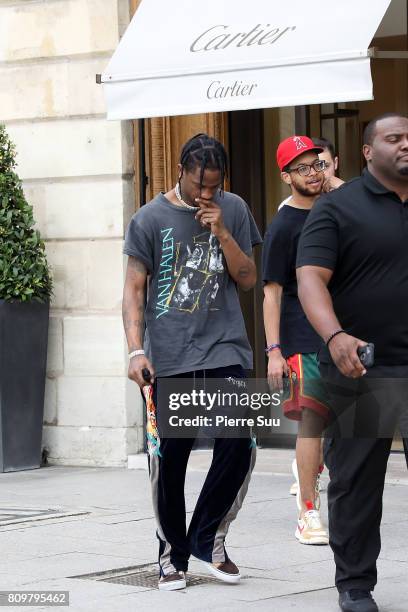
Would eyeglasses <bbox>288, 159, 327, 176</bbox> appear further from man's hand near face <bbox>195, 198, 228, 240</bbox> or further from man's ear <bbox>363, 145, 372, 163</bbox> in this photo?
man's ear <bbox>363, 145, 372, 163</bbox>

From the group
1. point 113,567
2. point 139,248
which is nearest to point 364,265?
point 139,248

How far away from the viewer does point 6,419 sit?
31.5 feet

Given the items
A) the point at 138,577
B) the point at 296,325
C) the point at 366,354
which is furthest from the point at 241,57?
the point at 366,354

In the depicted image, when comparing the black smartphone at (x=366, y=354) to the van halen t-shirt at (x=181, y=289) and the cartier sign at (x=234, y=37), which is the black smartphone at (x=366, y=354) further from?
the cartier sign at (x=234, y=37)

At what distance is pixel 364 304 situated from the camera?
5.00 meters

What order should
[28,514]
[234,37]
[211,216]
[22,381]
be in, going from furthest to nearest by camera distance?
[22,381] < [234,37] < [28,514] < [211,216]

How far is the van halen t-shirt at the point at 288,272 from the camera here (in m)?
6.64

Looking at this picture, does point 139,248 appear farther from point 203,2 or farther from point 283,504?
point 203,2

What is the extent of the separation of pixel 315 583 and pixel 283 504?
2.13 m

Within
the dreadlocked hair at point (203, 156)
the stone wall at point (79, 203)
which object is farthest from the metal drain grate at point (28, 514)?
the dreadlocked hair at point (203, 156)

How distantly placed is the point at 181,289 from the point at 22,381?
4.14 meters

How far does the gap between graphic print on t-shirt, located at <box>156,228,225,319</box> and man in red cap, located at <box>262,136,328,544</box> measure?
2.96ft

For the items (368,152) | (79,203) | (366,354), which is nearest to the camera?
(366,354)

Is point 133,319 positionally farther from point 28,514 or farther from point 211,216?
point 28,514
